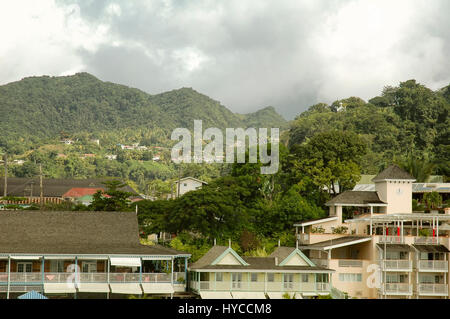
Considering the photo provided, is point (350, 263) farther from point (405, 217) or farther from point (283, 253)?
point (283, 253)

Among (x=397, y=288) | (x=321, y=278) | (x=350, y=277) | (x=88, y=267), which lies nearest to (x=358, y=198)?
(x=350, y=277)

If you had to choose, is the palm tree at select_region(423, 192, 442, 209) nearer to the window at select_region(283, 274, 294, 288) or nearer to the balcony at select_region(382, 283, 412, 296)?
the balcony at select_region(382, 283, 412, 296)

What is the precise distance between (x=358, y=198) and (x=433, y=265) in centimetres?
1159

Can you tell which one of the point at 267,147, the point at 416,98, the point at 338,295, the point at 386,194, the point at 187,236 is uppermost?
the point at 416,98

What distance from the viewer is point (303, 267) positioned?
48906mm

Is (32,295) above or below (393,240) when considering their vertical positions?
below

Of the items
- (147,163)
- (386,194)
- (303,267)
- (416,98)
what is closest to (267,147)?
(386,194)

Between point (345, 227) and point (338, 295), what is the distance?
10.8 m

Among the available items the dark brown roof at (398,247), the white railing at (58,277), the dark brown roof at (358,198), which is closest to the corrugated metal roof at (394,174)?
the dark brown roof at (358,198)

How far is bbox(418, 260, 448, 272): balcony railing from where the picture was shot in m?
51.6

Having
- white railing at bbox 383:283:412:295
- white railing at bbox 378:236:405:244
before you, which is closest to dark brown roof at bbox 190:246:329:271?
white railing at bbox 383:283:412:295

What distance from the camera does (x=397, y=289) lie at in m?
51.2

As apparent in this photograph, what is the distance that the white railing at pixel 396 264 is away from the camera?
2034 inches

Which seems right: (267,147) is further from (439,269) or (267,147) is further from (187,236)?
(439,269)
